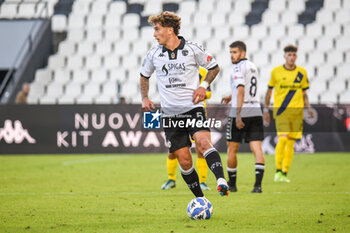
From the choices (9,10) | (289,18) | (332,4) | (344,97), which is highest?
(332,4)

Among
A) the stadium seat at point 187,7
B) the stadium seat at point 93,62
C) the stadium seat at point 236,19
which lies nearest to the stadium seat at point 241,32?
the stadium seat at point 236,19

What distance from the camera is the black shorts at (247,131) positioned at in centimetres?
813

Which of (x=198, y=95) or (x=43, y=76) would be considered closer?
(x=198, y=95)

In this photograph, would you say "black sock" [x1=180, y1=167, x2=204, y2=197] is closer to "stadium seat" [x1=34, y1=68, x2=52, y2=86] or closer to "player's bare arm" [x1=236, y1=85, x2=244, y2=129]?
"player's bare arm" [x1=236, y1=85, x2=244, y2=129]

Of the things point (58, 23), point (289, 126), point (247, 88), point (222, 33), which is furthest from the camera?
point (58, 23)

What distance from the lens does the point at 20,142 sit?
15.9 m

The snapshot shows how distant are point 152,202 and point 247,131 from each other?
176 centimetres

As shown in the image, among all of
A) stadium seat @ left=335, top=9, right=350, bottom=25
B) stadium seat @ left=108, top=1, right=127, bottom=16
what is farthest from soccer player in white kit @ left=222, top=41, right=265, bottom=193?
stadium seat @ left=108, top=1, right=127, bottom=16

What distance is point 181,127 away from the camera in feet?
19.0

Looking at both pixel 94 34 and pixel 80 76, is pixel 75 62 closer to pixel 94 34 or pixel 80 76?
pixel 80 76

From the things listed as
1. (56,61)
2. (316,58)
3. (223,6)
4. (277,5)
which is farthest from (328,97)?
(56,61)

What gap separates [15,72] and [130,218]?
1637cm

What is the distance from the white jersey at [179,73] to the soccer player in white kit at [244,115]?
2.14 metres

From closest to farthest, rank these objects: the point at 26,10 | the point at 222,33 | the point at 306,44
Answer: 1. the point at 306,44
2. the point at 222,33
3. the point at 26,10
